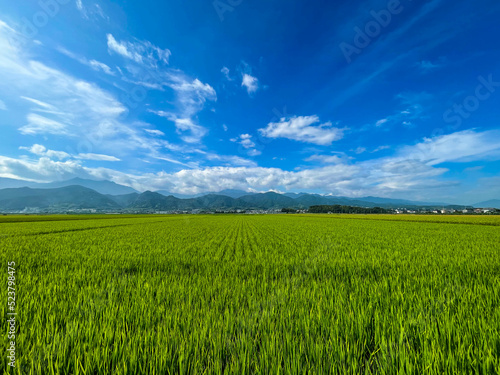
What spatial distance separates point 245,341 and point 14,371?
236 centimetres

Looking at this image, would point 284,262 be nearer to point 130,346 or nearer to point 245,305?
point 245,305

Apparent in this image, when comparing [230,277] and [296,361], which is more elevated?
[296,361]

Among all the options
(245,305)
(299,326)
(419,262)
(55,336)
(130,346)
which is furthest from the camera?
(419,262)

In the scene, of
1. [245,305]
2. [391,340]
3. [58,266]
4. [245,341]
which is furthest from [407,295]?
[58,266]

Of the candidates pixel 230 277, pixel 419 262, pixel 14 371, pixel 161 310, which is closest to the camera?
pixel 14 371

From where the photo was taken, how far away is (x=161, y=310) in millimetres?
3338

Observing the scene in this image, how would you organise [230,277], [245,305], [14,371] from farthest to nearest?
1. [230,277]
2. [245,305]
3. [14,371]

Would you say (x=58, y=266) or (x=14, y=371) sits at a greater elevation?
(x=14, y=371)

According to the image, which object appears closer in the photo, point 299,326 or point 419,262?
point 299,326

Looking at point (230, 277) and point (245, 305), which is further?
point (230, 277)

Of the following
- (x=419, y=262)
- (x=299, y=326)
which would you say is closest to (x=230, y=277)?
(x=299, y=326)

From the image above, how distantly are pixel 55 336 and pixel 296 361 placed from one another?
2.93 m

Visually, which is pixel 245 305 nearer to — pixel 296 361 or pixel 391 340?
pixel 296 361

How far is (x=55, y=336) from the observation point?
246cm
